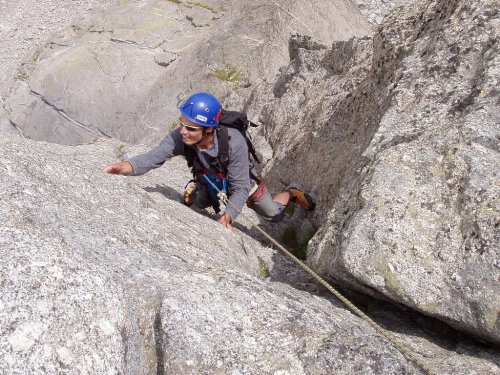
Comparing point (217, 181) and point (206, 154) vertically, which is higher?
point (206, 154)

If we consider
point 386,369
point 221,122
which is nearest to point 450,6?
point 221,122

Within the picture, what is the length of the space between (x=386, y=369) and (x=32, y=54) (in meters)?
26.9

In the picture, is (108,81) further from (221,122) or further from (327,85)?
(221,122)

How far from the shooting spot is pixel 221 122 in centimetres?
909

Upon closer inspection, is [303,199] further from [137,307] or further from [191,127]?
[137,307]

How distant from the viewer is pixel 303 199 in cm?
1080

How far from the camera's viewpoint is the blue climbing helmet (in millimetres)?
8547

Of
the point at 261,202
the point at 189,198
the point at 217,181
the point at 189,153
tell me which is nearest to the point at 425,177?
the point at 217,181

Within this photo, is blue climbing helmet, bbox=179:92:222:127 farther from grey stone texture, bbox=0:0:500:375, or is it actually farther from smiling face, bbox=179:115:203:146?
grey stone texture, bbox=0:0:500:375

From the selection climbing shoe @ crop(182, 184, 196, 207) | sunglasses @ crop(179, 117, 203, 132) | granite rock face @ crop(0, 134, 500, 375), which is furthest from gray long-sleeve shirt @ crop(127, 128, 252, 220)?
granite rock face @ crop(0, 134, 500, 375)

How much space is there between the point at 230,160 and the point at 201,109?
124 cm

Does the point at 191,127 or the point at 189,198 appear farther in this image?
the point at 189,198

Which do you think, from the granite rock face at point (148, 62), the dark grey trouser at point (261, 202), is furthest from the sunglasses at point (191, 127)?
the granite rock face at point (148, 62)

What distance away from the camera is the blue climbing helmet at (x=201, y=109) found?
8547 mm
